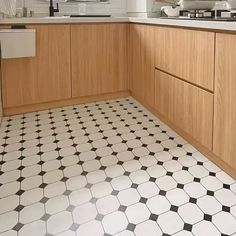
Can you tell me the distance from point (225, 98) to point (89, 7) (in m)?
2.29

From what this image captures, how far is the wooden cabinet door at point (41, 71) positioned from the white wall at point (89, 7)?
1.94 feet

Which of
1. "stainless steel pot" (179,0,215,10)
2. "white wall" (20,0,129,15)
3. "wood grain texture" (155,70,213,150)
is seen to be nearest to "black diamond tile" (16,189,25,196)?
"wood grain texture" (155,70,213,150)

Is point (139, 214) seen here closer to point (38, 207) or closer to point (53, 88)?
point (38, 207)

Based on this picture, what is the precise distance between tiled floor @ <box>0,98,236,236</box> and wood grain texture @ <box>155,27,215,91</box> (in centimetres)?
53

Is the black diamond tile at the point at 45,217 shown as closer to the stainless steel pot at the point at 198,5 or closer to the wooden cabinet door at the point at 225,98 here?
the wooden cabinet door at the point at 225,98

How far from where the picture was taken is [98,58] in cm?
309

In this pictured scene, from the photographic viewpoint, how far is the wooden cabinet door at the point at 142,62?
2692mm

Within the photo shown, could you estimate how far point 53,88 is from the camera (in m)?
2.96

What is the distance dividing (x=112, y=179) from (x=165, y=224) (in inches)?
19.2

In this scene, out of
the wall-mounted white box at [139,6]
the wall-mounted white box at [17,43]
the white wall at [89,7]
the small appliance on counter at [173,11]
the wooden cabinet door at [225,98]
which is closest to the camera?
the wooden cabinet door at [225,98]

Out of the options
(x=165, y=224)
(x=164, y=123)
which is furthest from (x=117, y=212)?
(x=164, y=123)

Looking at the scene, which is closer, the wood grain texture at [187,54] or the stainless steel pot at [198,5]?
the wood grain texture at [187,54]

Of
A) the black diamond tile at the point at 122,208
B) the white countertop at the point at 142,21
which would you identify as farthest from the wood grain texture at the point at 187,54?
the black diamond tile at the point at 122,208

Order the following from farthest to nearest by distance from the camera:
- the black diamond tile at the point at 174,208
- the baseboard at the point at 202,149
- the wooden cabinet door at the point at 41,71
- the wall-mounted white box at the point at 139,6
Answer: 1. the wall-mounted white box at the point at 139,6
2. the wooden cabinet door at the point at 41,71
3. the baseboard at the point at 202,149
4. the black diamond tile at the point at 174,208
